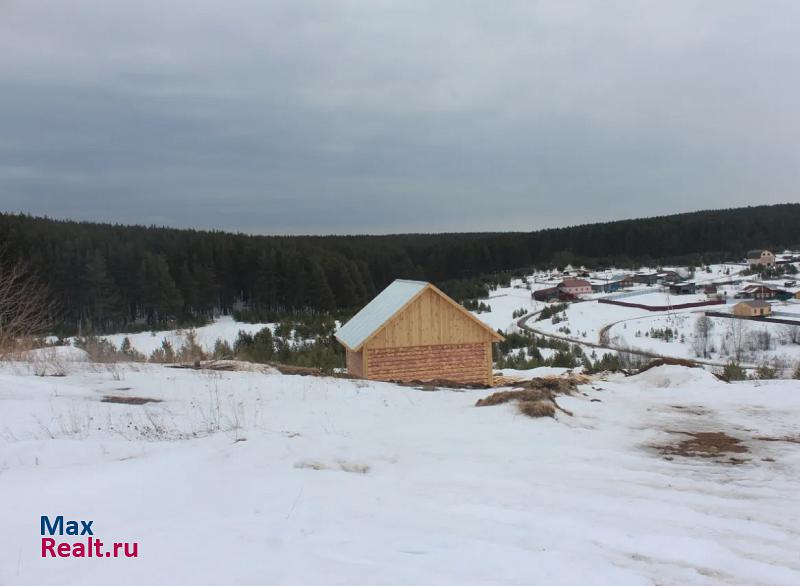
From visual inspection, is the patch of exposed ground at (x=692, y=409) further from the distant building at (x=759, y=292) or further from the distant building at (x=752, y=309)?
the distant building at (x=759, y=292)

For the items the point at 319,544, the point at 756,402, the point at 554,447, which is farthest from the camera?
the point at 756,402

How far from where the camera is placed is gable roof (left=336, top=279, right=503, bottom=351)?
14.6 m

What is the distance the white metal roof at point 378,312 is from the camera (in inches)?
580

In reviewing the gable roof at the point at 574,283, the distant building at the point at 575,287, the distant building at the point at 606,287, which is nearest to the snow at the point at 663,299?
the distant building at the point at 575,287

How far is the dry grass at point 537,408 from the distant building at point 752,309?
5234 cm

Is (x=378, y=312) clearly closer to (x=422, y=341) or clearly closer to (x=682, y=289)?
(x=422, y=341)

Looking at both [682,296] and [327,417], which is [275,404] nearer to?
[327,417]

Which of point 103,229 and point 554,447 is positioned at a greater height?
point 103,229

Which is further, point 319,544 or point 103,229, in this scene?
point 103,229

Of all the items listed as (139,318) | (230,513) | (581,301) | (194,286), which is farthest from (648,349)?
(139,318)

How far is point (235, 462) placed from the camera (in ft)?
14.0

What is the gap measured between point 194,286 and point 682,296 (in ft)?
205

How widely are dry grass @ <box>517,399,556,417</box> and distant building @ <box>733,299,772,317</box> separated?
172 ft

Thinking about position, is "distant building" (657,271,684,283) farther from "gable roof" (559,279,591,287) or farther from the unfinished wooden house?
the unfinished wooden house
